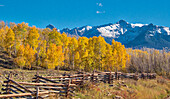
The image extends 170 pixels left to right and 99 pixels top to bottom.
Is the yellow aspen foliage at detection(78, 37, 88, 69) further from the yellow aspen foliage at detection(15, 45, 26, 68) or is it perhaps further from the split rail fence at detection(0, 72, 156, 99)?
the split rail fence at detection(0, 72, 156, 99)

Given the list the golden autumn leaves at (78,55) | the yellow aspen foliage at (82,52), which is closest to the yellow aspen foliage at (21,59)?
the golden autumn leaves at (78,55)

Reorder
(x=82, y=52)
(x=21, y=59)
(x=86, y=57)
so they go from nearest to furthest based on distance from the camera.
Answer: (x=21, y=59) → (x=86, y=57) → (x=82, y=52)

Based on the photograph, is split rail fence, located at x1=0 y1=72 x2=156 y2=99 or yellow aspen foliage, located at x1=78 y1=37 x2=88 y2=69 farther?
yellow aspen foliage, located at x1=78 y1=37 x2=88 y2=69

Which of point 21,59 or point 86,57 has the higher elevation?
point 86,57

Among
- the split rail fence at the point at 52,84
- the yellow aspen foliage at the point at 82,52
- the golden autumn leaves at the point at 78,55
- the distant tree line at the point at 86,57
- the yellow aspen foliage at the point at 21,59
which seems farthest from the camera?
the yellow aspen foliage at the point at 82,52

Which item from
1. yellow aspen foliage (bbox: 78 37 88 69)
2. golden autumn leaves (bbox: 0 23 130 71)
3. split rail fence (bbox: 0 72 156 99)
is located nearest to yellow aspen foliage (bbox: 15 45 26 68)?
golden autumn leaves (bbox: 0 23 130 71)

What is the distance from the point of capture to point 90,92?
11750mm

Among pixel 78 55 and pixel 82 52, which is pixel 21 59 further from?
pixel 82 52

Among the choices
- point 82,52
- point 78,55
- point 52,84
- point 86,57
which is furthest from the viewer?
point 78,55

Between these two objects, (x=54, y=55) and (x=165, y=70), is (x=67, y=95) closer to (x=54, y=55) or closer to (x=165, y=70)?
(x=54, y=55)

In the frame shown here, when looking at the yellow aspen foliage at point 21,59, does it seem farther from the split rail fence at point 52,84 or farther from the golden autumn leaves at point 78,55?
the split rail fence at point 52,84

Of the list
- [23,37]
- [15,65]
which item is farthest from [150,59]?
[23,37]

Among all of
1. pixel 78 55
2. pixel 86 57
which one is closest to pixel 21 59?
pixel 78 55

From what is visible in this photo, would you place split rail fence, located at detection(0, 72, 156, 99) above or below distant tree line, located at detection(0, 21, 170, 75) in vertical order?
below
